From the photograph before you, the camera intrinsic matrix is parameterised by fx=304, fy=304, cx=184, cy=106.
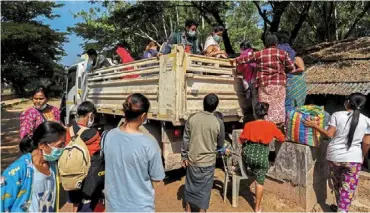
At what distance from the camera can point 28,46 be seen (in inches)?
1153

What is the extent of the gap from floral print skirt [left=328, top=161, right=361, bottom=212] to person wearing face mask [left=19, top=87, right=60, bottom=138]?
3368mm

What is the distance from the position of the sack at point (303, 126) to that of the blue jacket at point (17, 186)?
3.03 metres

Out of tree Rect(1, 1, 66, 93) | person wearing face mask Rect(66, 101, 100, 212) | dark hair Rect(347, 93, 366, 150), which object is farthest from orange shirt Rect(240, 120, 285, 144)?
tree Rect(1, 1, 66, 93)

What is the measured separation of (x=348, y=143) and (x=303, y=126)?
527 millimetres

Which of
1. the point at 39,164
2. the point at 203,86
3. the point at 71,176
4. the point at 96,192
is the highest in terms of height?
the point at 203,86

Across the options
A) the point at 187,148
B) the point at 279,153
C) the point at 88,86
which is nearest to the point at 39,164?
the point at 187,148

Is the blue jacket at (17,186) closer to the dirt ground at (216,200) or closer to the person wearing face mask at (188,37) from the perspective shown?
the dirt ground at (216,200)

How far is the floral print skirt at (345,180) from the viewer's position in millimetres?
3438

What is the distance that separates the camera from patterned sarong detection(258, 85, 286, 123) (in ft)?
13.2

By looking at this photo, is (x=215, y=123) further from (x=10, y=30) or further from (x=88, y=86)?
(x=10, y=30)

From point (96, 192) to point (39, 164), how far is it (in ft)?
2.82

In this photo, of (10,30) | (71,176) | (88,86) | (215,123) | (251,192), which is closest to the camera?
(71,176)

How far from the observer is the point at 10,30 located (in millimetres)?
26109

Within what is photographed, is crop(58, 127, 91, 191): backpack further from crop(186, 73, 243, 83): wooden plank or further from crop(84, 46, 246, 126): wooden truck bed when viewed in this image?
crop(186, 73, 243, 83): wooden plank
